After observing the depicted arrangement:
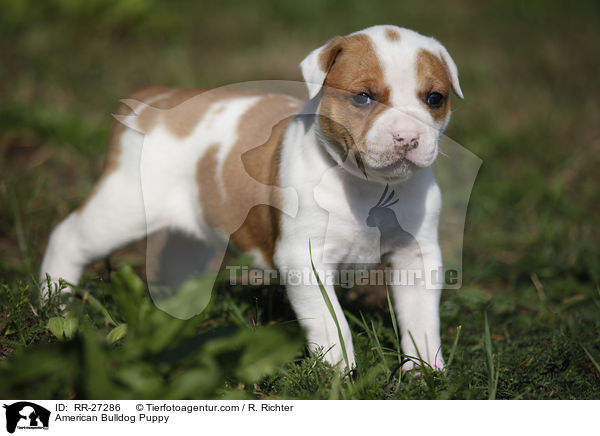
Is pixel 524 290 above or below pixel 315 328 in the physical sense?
below

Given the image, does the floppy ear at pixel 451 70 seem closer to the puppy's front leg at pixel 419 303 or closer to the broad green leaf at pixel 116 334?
the puppy's front leg at pixel 419 303

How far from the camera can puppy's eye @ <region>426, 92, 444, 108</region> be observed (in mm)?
2637

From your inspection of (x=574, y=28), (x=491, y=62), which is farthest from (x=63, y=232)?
(x=574, y=28)

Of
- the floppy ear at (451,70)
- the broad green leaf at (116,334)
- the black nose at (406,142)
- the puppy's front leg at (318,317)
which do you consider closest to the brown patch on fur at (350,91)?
the black nose at (406,142)

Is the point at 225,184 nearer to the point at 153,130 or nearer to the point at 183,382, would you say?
the point at 153,130

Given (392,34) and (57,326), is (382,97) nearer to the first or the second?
(392,34)

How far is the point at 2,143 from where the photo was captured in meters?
5.27

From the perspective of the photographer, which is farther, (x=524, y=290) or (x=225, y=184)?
(x=524, y=290)

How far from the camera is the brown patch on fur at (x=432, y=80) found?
2592mm

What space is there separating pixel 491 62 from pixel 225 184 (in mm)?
6108

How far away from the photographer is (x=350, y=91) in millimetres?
2652

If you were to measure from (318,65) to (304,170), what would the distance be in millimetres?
480
